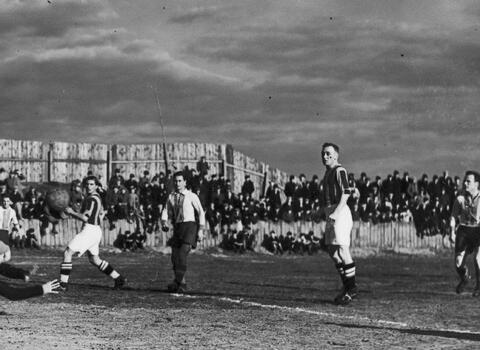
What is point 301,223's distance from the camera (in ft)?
119

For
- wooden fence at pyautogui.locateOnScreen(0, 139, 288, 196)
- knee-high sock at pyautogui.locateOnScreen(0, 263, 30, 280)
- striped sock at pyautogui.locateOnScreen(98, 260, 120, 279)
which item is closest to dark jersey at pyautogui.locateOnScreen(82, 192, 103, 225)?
striped sock at pyautogui.locateOnScreen(98, 260, 120, 279)

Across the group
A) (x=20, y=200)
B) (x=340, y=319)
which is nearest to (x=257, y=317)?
(x=340, y=319)

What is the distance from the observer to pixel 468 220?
15.2 metres

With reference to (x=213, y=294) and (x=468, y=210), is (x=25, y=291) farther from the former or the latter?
(x=468, y=210)

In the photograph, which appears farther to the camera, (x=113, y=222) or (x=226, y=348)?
(x=113, y=222)

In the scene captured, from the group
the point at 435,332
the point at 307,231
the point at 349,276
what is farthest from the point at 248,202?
the point at 435,332

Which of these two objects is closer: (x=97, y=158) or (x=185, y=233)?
(x=185, y=233)

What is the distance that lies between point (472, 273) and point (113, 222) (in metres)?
14.3

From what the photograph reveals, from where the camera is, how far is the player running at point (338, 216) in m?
12.9

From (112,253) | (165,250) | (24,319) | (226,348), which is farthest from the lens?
(165,250)

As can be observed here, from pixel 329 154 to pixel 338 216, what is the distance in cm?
91

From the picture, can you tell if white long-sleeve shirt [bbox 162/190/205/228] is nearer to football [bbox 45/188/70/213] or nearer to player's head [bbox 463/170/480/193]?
football [bbox 45/188/70/213]

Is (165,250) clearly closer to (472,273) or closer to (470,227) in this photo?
(472,273)

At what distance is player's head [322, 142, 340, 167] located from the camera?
13.1 metres
